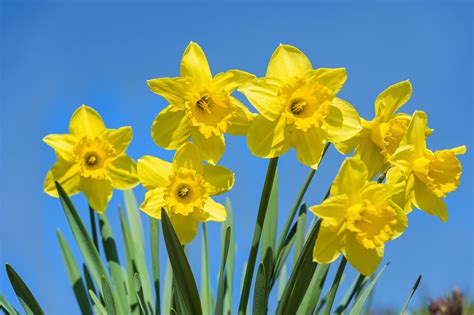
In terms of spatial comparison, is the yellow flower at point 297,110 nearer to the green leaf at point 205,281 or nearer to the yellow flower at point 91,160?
the yellow flower at point 91,160

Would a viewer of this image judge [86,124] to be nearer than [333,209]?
No

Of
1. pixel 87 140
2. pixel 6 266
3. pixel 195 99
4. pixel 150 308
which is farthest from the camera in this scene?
pixel 150 308

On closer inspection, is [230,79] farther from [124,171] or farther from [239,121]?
[124,171]

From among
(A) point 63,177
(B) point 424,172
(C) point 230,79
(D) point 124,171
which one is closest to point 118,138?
(D) point 124,171

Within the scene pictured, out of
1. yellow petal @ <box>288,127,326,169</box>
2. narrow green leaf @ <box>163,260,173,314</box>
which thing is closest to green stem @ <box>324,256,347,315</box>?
yellow petal @ <box>288,127,326,169</box>

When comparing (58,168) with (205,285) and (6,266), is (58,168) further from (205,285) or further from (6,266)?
(205,285)

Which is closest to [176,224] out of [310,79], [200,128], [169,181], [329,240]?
[169,181]

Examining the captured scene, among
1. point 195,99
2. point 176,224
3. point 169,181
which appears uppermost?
point 195,99
